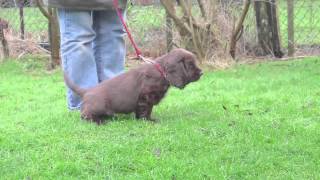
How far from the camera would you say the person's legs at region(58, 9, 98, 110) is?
5.63m

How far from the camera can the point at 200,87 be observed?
7.07 meters

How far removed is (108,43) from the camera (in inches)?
233

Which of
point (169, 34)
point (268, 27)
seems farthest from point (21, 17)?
point (268, 27)

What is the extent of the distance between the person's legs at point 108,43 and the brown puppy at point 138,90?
0.82 meters

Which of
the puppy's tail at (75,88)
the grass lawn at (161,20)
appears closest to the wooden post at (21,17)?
the grass lawn at (161,20)

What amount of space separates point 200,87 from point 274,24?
11.2 ft

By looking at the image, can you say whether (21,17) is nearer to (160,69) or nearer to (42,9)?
(42,9)

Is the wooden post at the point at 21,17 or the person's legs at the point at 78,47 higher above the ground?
the person's legs at the point at 78,47

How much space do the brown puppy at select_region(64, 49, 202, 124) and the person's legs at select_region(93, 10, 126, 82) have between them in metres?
0.82

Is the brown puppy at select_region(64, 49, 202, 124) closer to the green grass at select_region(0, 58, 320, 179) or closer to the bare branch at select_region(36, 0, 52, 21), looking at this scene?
the green grass at select_region(0, 58, 320, 179)

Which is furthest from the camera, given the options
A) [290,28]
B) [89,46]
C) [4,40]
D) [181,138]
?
[4,40]

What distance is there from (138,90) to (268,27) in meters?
5.35

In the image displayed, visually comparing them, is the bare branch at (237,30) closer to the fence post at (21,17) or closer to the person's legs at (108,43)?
the person's legs at (108,43)

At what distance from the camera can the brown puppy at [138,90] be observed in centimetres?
509
